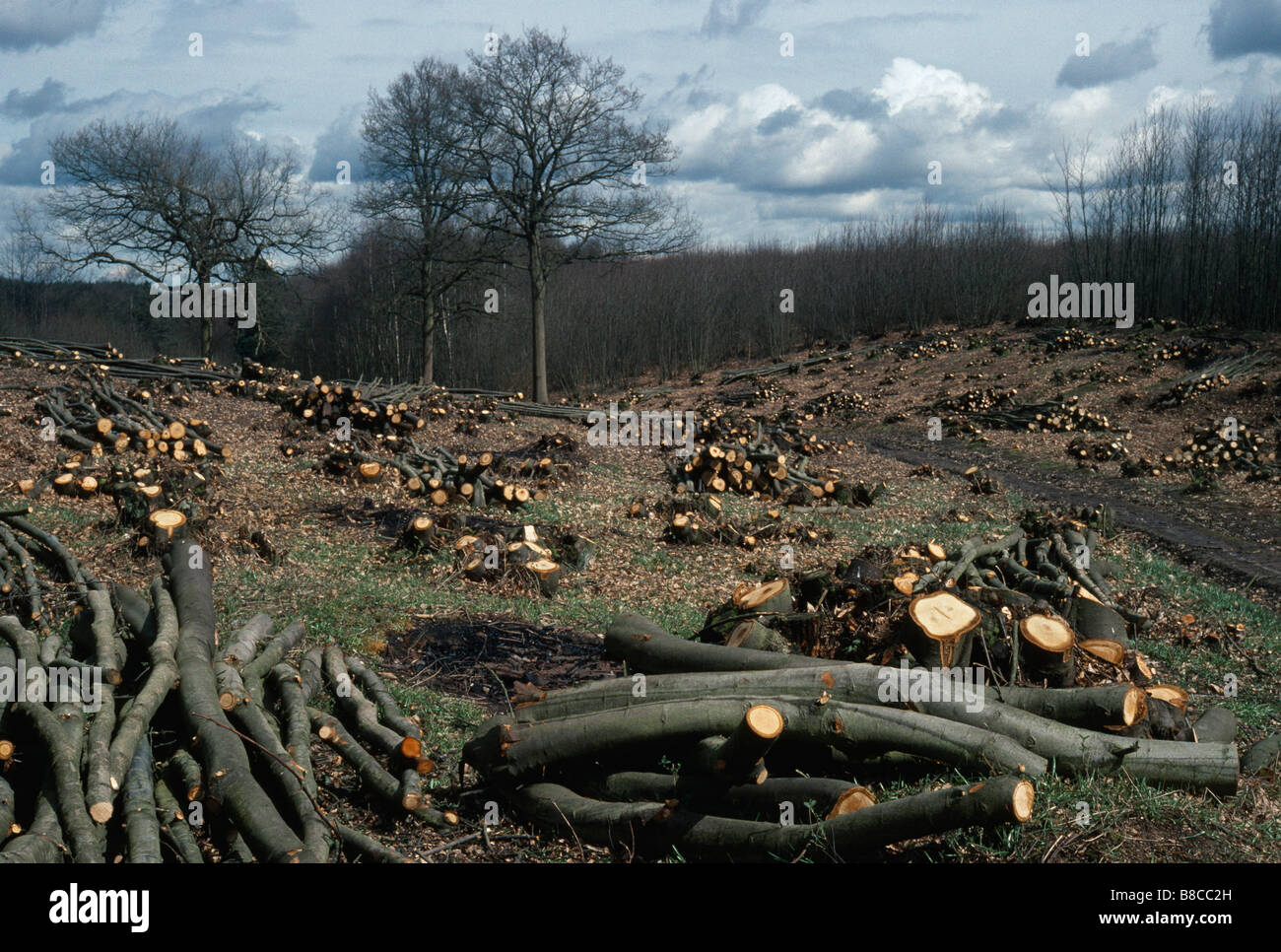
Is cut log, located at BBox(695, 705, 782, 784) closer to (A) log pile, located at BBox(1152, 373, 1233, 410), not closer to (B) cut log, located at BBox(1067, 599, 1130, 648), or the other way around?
(B) cut log, located at BBox(1067, 599, 1130, 648)

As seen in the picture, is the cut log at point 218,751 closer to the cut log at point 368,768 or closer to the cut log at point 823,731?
the cut log at point 368,768

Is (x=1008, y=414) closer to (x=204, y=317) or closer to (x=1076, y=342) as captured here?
(x=1076, y=342)

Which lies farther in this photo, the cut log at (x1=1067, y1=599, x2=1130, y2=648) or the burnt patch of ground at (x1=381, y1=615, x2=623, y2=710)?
the cut log at (x1=1067, y1=599, x2=1130, y2=648)

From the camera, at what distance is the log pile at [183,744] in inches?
149

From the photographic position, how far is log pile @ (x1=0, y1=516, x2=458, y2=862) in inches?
149

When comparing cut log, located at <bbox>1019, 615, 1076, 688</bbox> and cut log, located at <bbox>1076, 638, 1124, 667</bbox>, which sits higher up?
cut log, located at <bbox>1019, 615, 1076, 688</bbox>

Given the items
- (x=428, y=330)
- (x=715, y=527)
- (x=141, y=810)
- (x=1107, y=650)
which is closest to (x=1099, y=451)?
(x=715, y=527)

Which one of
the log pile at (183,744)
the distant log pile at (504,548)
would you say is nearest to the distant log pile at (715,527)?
the distant log pile at (504,548)

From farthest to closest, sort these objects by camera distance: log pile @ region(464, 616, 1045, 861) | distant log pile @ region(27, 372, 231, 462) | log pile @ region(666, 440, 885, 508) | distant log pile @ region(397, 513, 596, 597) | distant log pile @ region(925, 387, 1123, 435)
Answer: distant log pile @ region(925, 387, 1123, 435)
log pile @ region(666, 440, 885, 508)
distant log pile @ region(27, 372, 231, 462)
distant log pile @ region(397, 513, 596, 597)
log pile @ region(464, 616, 1045, 861)

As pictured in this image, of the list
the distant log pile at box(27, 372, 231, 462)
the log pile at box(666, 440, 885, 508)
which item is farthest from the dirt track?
the distant log pile at box(27, 372, 231, 462)

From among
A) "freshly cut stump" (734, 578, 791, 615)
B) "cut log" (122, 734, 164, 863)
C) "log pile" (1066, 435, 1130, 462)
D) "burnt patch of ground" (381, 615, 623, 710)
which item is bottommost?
→ "burnt patch of ground" (381, 615, 623, 710)

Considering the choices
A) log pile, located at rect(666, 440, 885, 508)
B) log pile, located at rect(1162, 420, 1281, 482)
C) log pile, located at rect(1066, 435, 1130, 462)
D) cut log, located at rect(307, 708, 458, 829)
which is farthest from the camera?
log pile, located at rect(1066, 435, 1130, 462)

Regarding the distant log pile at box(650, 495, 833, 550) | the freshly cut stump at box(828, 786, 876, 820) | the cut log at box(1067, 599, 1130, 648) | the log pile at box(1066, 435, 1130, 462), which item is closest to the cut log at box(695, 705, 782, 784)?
the freshly cut stump at box(828, 786, 876, 820)
